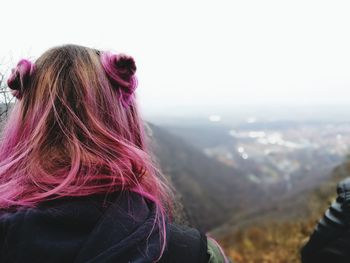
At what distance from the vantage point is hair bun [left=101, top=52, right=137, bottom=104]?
1538mm

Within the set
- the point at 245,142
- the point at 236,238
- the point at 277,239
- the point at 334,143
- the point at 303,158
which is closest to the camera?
the point at 277,239

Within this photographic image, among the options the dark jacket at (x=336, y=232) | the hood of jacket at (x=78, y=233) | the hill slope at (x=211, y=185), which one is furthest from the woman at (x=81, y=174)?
the hill slope at (x=211, y=185)

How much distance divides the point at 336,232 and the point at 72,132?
1401mm

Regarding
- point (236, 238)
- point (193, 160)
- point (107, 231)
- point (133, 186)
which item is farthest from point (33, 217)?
point (193, 160)

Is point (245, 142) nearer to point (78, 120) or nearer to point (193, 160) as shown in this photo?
point (193, 160)

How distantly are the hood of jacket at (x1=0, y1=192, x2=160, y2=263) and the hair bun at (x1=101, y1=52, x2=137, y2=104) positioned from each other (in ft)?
1.46

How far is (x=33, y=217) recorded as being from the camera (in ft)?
3.97

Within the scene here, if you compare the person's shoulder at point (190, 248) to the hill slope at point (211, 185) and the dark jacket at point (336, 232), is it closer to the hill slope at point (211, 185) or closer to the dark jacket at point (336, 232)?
the dark jacket at point (336, 232)

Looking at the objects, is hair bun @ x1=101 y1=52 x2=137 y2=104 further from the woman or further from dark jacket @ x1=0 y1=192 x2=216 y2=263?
dark jacket @ x1=0 y1=192 x2=216 y2=263

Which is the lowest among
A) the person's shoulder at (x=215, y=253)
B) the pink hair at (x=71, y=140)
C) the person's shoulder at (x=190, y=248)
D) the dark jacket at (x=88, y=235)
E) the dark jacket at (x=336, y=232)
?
the dark jacket at (x=336, y=232)

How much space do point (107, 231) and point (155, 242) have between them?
0.50 ft

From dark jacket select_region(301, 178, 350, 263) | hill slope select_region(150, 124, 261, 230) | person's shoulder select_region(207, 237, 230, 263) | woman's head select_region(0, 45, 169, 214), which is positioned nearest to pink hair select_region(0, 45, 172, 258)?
woman's head select_region(0, 45, 169, 214)

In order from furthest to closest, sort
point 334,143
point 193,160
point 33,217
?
point 334,143 → point 193,160 → point 33,217

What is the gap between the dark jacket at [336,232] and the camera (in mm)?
2104
